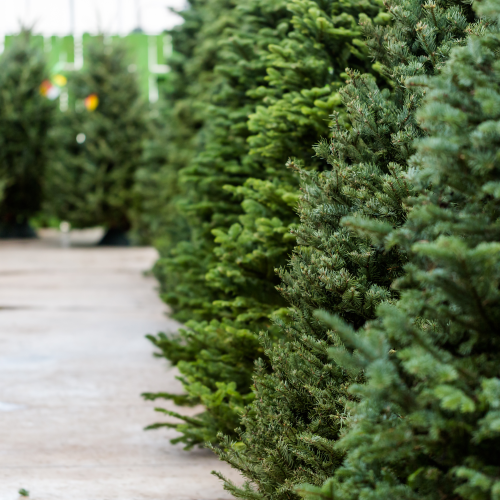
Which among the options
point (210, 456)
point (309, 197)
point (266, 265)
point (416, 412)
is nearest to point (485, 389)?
point (416, 412)

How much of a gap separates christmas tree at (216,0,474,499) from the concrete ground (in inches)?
32.7

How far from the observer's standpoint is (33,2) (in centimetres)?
2214

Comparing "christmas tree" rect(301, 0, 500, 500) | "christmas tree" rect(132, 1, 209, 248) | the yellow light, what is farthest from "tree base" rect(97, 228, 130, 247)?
"christmas tree" rect(301, 0, 500, 500)

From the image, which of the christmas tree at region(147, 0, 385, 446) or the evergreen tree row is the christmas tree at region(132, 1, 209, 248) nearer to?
the christmas tree at region(147, 0, 385, 446)

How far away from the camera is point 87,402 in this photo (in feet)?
14.7

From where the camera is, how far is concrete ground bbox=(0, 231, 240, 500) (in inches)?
124

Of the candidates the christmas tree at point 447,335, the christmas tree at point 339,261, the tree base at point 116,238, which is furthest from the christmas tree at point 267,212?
the tree base at point 116,238

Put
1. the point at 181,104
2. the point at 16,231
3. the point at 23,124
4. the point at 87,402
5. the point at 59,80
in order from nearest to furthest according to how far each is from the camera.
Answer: the point at 87,402, the point at 181,104, the point at 23,124, the point at 16,231, the point at 59,80

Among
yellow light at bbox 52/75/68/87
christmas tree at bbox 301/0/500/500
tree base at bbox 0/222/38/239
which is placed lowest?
tree base at bbox 0/222/38/239

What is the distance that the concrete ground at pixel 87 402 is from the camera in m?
3.15

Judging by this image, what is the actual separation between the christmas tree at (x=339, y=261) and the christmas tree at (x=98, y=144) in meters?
12.8

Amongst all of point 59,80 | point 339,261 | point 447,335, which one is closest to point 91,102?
point 59,80

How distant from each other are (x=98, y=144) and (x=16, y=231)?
160 inches

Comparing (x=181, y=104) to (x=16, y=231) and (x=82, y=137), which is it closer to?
(x=82, y=137)
